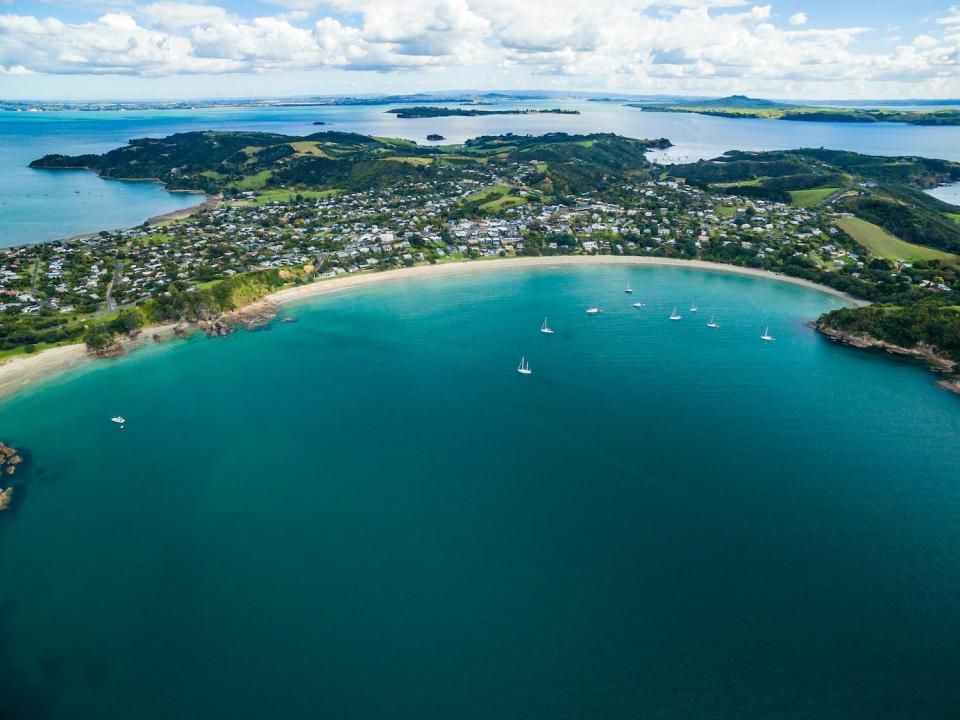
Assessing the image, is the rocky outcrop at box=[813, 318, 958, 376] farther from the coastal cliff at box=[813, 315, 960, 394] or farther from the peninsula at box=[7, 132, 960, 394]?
the peninsula at box=[7, 132, 960, 394]

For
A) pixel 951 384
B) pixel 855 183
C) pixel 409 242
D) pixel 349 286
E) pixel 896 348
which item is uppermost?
pixel 855 183

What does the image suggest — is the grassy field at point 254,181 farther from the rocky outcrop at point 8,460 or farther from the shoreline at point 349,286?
the rocky outcrop at point 8,460

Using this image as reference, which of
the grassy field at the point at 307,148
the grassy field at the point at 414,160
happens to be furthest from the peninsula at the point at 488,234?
the grassy field at the point at 307,148

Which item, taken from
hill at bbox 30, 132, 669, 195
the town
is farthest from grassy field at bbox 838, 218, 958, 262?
hill at bbox 30, 132, 669, 195

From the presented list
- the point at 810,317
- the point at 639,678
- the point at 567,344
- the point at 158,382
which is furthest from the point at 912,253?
the point at 158,382

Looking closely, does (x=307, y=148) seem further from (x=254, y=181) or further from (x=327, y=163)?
(x=254, y=181)

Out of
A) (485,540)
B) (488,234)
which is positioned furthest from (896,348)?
(488,234)
